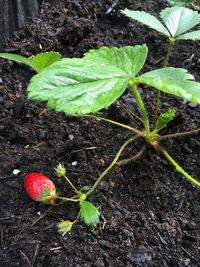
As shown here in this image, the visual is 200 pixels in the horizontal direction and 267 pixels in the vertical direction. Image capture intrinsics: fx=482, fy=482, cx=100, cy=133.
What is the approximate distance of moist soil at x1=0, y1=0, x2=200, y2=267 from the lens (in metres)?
1.26

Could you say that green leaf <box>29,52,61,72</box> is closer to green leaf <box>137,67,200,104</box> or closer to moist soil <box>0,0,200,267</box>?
moist soil <box>0,0,200,267</box>

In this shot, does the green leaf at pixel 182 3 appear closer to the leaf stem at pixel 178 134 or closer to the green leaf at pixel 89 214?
the leaf stem at pixel 178 134

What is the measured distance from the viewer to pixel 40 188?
1334 mm

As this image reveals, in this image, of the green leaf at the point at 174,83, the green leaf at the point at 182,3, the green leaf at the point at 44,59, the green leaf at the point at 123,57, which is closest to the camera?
the green leaf at the point at 174,83

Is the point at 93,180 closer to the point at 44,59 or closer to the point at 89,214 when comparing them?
the point at 89,214

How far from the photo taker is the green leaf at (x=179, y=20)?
1472 mm

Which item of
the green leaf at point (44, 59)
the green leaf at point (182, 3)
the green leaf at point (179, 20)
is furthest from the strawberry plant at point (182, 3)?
the green leaf at point (44, 59)

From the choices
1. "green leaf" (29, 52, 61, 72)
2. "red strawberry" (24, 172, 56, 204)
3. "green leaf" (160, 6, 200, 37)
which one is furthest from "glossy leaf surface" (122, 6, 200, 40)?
"red strawberry" (24, 172, 56, 204)

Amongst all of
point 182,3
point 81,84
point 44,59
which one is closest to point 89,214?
point 81,84

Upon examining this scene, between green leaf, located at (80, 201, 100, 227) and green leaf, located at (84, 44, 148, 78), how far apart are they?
0.37m

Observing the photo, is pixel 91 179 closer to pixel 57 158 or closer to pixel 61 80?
pixel 57 158

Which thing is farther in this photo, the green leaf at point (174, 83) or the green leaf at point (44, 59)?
the green leaf at point (44, 59)

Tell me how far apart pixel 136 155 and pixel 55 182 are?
26 cm

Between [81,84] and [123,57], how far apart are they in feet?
0.59
